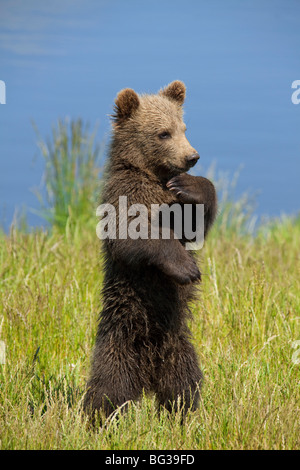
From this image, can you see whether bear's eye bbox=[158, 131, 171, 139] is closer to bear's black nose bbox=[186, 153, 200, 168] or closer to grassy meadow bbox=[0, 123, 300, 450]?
bear's black nose bbox=[186, 153, 200, 168]

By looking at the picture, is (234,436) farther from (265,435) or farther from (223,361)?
(223,361)

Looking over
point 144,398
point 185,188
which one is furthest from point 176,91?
point 144,398

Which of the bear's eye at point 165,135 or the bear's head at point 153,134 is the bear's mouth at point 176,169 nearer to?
the bear's head at point 153,134

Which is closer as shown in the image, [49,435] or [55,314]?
[49,435]

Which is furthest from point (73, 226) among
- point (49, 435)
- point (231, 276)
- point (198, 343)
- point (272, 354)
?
point (49, 435)

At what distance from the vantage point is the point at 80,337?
5316 millimetres

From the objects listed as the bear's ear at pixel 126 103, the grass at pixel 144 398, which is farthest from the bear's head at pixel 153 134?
the grass at pixel 144 398

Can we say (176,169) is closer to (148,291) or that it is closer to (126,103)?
(126,103)

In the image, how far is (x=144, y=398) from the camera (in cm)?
422

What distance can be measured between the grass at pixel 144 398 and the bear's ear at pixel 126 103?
180cm

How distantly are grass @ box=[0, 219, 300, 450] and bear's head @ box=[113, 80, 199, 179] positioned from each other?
1431mm

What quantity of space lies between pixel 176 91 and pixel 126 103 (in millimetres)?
501
